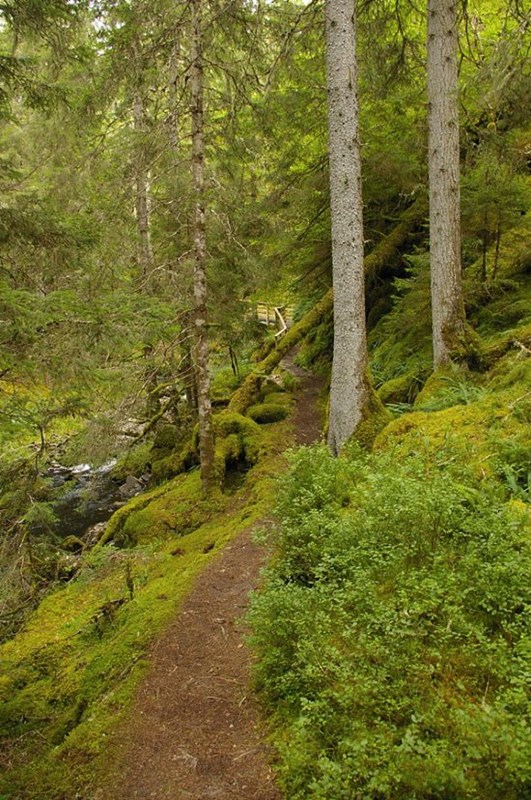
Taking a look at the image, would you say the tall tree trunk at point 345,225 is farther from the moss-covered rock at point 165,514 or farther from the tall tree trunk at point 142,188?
the tall tree trunk at point 142,188

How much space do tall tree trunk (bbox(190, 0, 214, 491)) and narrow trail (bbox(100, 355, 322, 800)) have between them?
3.54 m

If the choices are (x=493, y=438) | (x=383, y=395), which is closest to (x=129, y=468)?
(x=383, y=395)

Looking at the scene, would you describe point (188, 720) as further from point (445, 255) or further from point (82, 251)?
point (445, 255)

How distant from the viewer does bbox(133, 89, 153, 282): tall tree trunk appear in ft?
28.6

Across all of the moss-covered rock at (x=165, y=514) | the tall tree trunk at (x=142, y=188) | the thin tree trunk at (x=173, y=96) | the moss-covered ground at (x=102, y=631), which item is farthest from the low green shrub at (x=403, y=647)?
the thin tree trunk at (x=173, y=96)

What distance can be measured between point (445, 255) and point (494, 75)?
126 inches

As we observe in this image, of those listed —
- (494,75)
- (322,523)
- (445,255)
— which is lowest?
(322,523)

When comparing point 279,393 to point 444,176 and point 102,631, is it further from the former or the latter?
point 102,631

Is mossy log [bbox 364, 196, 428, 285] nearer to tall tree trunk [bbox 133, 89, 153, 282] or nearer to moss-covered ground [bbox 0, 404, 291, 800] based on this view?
moss-covered ground [bbox 0, 404, 291, 800]

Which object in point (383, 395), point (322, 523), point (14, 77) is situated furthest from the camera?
point (383, 395)

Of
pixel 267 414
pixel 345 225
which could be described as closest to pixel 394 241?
pixel 267 414

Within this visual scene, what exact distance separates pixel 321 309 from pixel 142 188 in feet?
15.5

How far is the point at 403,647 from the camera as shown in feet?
10.7

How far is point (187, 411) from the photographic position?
1327 centimetres
